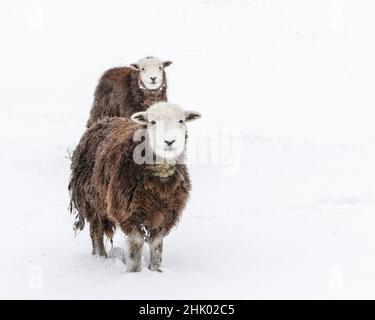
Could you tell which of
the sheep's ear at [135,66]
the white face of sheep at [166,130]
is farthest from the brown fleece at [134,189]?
the sheep's ear at [135,66]

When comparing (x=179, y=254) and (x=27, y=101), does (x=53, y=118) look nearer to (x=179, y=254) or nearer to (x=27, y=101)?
(x=27, y=101)

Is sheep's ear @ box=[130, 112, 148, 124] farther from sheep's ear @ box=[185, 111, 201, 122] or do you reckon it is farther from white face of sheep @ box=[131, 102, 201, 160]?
sheep's ear @ box=[185, 111, 201, 122]

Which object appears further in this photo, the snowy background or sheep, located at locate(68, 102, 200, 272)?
the snowy background

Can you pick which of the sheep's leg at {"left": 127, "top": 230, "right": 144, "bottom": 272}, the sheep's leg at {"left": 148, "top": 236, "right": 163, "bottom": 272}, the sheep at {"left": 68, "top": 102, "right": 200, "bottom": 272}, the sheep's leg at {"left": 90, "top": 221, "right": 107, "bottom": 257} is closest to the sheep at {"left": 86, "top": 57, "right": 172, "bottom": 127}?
the sheep's leg at {"left": 90, "top": 221, "right": 107, "bottom": 257}

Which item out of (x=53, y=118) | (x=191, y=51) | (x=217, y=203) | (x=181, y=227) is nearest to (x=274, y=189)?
(x=217, y=203)

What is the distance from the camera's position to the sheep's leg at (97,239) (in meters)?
9.80

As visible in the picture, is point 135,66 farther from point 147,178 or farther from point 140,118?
point 147,178

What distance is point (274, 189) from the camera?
13930 mm

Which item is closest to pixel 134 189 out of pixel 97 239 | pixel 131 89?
pixel 97 239

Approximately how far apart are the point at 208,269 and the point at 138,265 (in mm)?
963

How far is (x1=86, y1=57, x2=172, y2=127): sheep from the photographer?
14359mm

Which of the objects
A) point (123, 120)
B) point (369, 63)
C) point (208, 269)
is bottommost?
point (208, 269)

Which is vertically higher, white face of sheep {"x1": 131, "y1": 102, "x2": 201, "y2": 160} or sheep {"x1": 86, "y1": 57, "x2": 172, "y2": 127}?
sheep {"x1": 86, "y1": 57, "x2": 172, "y2": 127}

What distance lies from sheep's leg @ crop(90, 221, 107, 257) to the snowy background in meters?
0.25
